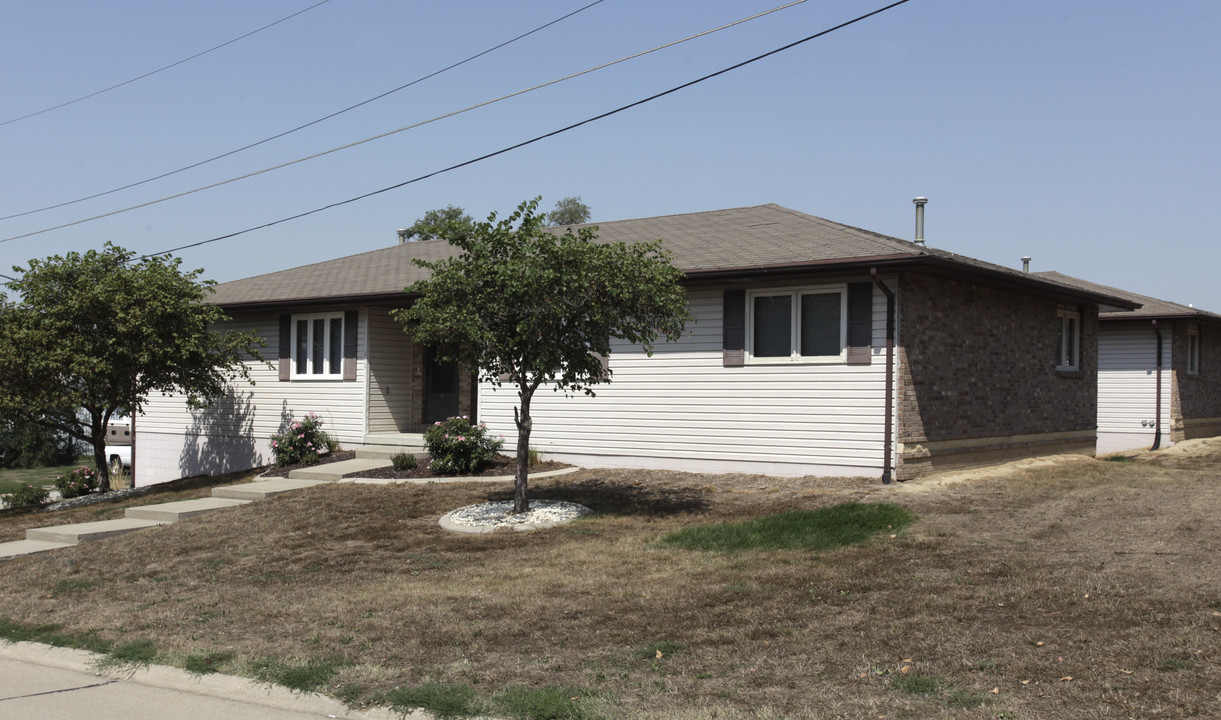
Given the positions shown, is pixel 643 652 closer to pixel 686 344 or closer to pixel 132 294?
pixel 686 344

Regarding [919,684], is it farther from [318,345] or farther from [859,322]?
[318,345]

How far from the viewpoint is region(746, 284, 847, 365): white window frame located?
47.3 ft

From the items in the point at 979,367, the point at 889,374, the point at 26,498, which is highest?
the point at 979,367

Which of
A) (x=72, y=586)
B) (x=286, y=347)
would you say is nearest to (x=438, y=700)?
A: (x=72, y=586)

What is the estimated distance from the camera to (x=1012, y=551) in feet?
31.1

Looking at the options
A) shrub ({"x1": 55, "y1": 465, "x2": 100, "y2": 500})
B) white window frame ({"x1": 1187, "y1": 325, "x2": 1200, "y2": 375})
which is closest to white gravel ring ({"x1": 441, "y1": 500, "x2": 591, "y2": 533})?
shrub ({"x1": 55, "y1": 465, "x2": 100, "y2": 500})

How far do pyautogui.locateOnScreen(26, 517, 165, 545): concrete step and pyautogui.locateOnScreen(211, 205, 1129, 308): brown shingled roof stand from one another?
601 centimetres

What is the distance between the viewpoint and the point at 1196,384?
25.2m

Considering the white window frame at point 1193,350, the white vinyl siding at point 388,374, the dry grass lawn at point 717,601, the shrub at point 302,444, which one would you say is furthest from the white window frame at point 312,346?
the white window frame at point 1193,350

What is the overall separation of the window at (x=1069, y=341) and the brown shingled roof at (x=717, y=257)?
0.63 metres

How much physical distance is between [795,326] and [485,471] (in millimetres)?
5686

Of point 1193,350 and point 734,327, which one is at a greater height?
point 734,327

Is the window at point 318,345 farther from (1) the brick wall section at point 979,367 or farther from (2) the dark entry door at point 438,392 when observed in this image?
(1) the brick wall section at point 979,367

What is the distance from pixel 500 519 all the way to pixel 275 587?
332 cm
